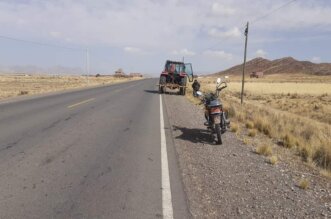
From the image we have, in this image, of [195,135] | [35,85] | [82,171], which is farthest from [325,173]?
[35,85]

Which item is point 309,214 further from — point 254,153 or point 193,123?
point 193,123

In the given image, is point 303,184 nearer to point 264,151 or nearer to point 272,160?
point 272,160

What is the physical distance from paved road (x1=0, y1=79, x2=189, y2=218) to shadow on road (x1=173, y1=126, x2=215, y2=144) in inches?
27.4

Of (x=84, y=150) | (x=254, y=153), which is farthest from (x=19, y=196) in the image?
(x=254, y=153)

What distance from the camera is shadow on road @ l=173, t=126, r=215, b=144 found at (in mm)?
11273

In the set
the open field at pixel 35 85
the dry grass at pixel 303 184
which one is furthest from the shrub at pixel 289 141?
the open field at pixel 35 85

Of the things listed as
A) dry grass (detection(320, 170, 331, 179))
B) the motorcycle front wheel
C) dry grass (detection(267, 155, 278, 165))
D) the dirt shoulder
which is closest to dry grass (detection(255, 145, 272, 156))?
the dirt shoulder

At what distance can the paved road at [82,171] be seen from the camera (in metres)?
5.40

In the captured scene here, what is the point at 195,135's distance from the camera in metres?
12.1

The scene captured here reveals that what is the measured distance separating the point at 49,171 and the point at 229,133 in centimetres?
697

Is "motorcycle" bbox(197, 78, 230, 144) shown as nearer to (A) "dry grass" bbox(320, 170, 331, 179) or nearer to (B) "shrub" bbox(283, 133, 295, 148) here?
(B) "shrub" bbox(283, 133, 295, 148)

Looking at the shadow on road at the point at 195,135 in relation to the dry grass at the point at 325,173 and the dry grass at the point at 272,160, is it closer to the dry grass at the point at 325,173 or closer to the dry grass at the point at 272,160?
the dry grass at the point at 272,160

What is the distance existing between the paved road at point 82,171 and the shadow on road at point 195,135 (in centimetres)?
70

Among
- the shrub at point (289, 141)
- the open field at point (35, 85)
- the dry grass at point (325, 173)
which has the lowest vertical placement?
the open field at point (35, 85)
